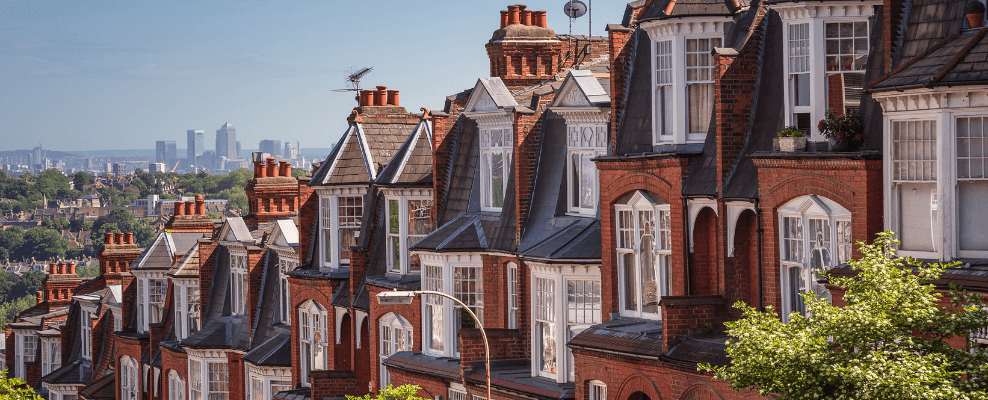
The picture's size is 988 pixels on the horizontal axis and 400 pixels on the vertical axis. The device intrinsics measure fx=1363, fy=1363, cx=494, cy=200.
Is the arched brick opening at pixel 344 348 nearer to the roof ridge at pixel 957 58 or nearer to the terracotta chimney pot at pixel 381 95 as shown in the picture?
the terracotta chimney pot at pixel 381 95

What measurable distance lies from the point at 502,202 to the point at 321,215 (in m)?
10.3

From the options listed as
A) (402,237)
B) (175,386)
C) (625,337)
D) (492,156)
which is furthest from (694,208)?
(175,386)

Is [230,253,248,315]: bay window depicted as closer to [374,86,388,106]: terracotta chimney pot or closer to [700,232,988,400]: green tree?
[374,86,388,106]: terracotta chimney pot

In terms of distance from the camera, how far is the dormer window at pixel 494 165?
113ft

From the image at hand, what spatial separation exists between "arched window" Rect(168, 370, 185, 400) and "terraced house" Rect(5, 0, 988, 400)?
6.14 ft

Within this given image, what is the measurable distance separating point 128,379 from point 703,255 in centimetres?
4033

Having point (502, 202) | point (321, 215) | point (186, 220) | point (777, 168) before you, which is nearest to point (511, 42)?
point (502, 202)

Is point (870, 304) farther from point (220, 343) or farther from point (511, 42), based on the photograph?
point (220, 343)

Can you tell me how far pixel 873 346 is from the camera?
17.0 meters

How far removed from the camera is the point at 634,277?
28312 millimetres

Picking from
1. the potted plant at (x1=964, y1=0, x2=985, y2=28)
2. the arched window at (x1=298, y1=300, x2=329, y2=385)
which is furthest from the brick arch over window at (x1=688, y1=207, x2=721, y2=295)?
the arched window at (x1=298, y1=300, x2=329, y2=385)

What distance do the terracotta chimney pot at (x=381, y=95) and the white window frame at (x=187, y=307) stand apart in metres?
13.0

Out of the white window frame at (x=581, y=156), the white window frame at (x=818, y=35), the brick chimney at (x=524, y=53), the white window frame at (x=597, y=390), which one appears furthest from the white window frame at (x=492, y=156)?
the white window frame at (x=818, y=35)

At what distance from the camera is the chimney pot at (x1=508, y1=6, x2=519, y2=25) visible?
39.7m
